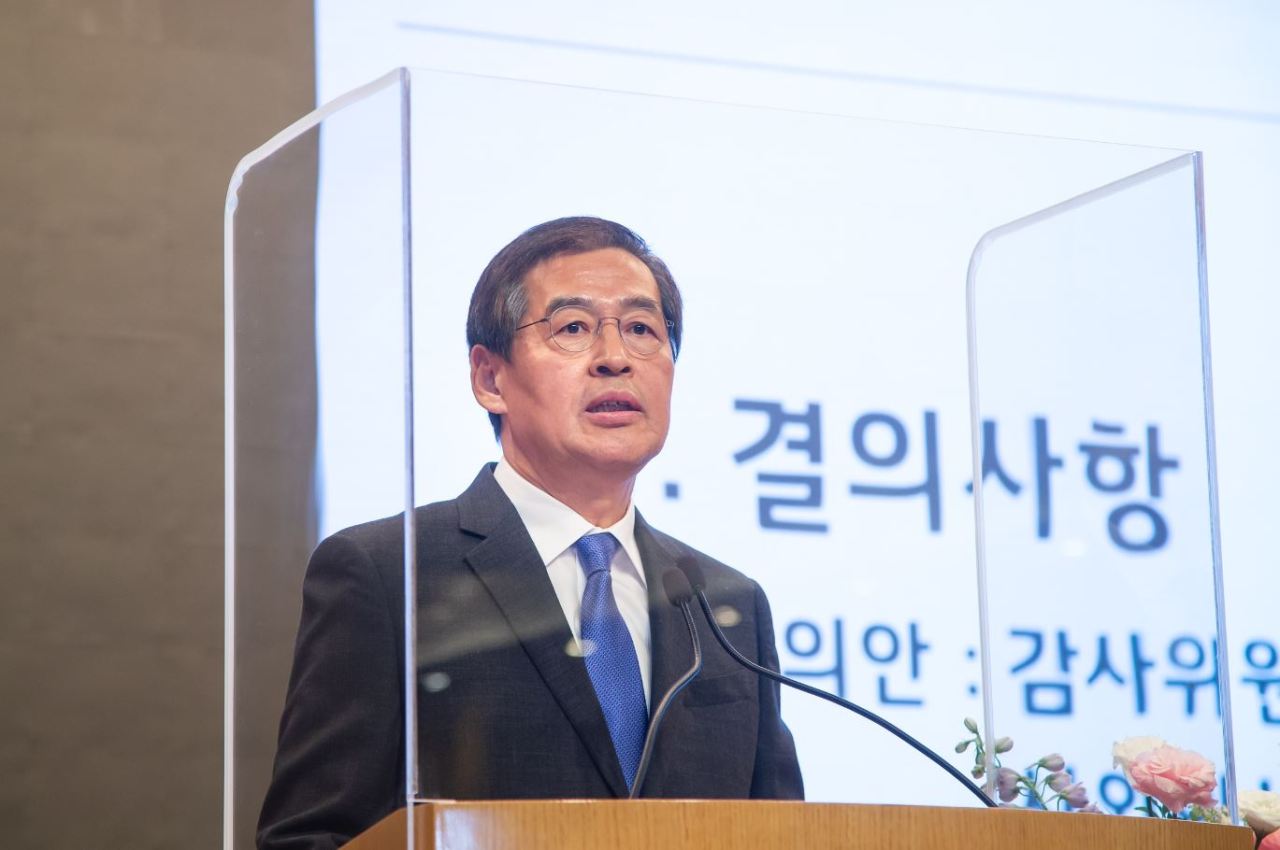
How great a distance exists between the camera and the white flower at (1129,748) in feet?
5.61

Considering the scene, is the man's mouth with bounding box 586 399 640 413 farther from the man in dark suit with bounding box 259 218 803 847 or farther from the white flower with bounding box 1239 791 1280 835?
the white flower with bounding box 1239 791 1280 835

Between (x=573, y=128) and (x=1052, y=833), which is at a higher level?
(x=573, y=128)

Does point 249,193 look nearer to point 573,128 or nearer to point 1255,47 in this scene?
point 573,128

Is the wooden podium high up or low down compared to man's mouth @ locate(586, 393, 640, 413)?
down

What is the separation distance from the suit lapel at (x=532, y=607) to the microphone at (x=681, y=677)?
25mm

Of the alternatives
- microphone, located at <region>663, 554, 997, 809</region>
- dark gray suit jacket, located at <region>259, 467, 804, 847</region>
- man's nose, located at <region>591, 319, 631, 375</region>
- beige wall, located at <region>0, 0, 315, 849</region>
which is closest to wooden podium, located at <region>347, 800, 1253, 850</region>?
dark gray suit jacket, located at <region>259, 467, 804, 847</region>

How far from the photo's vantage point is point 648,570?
4.80 feet

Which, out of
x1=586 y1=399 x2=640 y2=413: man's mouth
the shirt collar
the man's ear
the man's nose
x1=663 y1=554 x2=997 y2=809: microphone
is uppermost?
the man's nose

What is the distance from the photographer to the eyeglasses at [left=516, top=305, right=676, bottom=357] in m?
1.44

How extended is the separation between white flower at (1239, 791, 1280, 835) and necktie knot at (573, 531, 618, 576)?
92cm

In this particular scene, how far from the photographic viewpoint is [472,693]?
131cm

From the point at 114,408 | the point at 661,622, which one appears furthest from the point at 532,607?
the point at 114,408

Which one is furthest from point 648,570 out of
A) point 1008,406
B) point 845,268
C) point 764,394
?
point 1008,406

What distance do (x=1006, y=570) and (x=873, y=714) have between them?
35 centimetres
